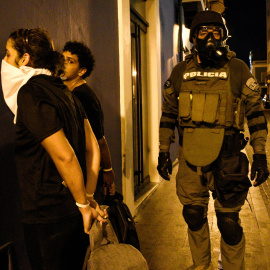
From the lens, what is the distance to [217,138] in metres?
2.88

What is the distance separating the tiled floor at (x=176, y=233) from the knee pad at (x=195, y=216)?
0.53 meters

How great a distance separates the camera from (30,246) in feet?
5.65

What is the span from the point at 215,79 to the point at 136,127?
2806 mm

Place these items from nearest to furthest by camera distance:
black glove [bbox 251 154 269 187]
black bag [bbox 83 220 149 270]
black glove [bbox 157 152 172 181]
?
black bag [bbox 83 220 149 270] < black glove [bbox 251 154 269 187] < black glove [bbox 157 152 172 181]

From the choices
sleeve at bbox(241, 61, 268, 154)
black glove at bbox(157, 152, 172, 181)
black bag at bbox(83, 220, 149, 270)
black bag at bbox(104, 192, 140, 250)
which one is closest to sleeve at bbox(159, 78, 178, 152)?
black glove at bbox(157, 152, 172, 181)

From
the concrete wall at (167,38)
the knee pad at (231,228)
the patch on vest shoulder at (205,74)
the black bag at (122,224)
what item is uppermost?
the concrete wall at (167,38)

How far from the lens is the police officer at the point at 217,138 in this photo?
283 centimetres

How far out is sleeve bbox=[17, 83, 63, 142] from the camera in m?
1.57

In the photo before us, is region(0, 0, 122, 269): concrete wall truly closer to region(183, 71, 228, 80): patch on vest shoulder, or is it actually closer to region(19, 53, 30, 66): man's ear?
region(19, 53, 30, 66): man's ear

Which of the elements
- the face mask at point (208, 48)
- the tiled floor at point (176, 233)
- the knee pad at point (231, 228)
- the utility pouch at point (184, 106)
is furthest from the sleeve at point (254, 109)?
the tiled floor at point (176, 233)

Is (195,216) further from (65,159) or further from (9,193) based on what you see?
(65,159)

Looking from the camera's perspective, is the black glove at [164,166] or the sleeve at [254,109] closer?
the sleeve at [254,109]

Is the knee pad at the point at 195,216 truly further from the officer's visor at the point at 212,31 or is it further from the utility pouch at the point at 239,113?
the officer's visor at the point at 212,31

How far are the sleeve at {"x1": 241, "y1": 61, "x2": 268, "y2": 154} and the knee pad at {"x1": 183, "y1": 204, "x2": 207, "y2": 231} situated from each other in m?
0.71
